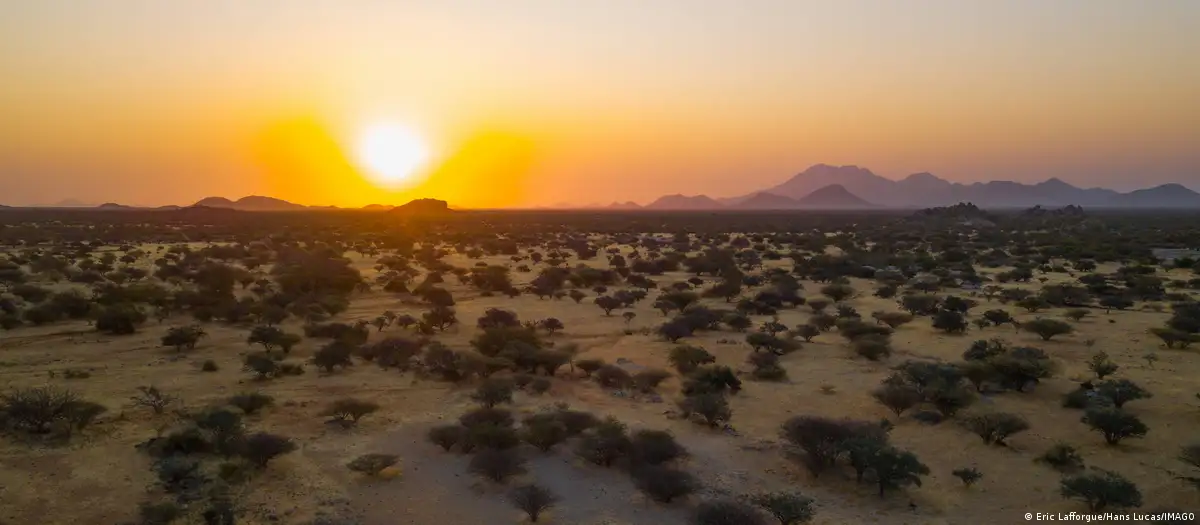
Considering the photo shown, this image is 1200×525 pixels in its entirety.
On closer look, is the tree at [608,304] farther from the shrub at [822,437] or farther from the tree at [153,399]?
the tree at [153,399]

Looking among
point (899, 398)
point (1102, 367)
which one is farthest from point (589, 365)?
point (1102, 367)

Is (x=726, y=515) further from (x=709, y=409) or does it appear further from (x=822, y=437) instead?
(x=709, y=409)

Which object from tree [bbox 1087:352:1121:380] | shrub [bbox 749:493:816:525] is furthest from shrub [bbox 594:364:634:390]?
tree [bbox 1087:352:1121:380]

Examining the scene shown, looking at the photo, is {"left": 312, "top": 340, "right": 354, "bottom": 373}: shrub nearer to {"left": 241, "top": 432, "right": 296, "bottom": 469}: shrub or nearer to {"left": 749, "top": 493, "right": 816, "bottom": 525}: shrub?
{"left": 241, "top": 432, "right": 296, "bottom": 469}: shrub

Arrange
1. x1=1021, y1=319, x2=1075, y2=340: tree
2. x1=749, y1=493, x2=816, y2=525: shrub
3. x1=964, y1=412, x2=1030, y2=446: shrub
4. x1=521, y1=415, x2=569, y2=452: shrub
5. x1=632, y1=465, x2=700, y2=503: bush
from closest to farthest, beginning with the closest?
x1=749, y1=493, x2=816, y2=525: shrub → x1=632, y1=465, x2=700, y2=503: bush → x1=521, y1=415, x2=569, y2=452: shrub → x1=964, y1=412, x2=1030, y2=446: shrub → x1=1021, y1=319, x2=1075, y2=340: tree

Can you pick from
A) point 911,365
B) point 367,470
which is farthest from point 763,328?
point 367,470
